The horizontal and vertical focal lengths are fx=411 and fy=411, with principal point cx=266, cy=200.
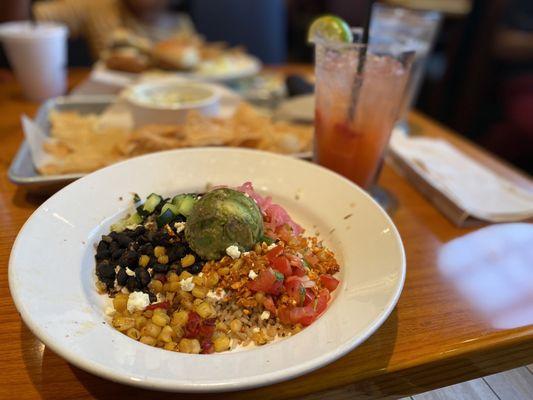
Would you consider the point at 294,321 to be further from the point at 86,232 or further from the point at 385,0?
the point at 385,0

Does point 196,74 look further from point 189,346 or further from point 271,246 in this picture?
point 189,346

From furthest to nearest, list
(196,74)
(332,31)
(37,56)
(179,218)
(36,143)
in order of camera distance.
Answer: (196,74) → (37,56) → (36,143) → (332,31) → (179,218)

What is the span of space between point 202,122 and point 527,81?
3.31 m

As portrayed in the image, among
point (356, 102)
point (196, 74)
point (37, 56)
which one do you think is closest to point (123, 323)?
point (356, 102)

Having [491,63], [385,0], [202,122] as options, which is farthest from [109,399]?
[385,0]

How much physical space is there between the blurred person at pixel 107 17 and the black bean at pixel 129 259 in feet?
9.18

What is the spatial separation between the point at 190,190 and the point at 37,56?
1.51m

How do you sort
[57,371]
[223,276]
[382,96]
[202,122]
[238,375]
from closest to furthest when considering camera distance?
1. [238,375]
2. [57,371]
3. [223,276]
4. [382,96]
5. [202,122]

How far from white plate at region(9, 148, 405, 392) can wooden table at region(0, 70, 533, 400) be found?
0.35ft

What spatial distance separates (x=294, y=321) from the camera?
92cm

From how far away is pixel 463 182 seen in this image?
1630mm

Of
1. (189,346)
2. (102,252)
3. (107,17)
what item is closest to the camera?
(189,346)

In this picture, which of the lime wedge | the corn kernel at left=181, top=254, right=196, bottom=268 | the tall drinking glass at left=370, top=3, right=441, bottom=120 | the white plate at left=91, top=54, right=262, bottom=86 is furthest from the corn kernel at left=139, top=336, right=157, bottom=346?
the white plate at left=91, top=54, right=262, bottom=86

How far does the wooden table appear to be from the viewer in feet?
2.68
